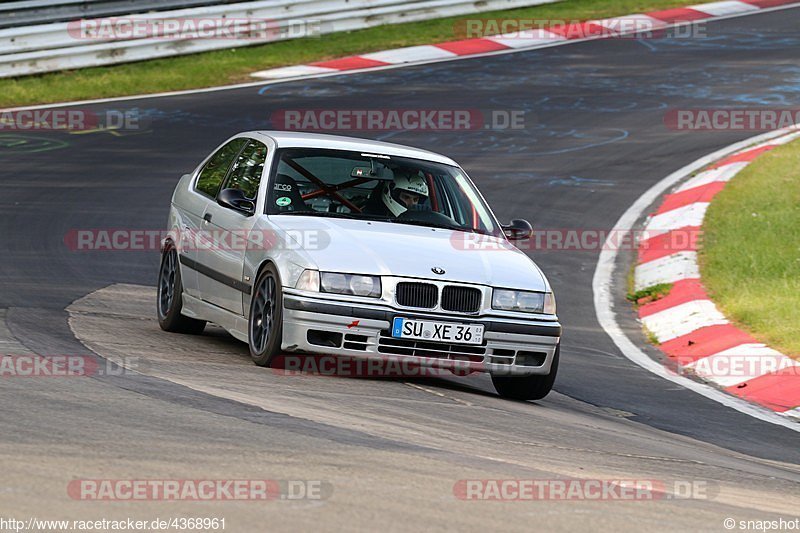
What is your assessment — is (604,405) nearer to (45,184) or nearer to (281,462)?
(281,462)

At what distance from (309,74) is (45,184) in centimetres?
756

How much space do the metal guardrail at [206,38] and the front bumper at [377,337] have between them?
14527mm

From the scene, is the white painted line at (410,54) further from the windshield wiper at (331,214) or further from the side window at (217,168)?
the windshield wiper at (331,214)

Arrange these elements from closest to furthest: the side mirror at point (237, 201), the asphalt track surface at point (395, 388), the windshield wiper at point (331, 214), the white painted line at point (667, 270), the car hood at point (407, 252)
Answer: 1. the asphalt track surface at point (395, 388)
2. the car hood at point (407, 252)
3. the windshield wiper at point (331, 214)
4. the side mirror at point (237, 201)
5. the white painted line at point (667, 270)

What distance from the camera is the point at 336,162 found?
29.7ft

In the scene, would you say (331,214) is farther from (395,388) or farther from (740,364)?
(740,364)

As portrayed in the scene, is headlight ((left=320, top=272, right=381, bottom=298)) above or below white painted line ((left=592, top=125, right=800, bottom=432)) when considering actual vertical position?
above

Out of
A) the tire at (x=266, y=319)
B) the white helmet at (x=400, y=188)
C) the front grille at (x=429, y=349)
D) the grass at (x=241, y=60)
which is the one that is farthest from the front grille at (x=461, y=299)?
the grass at (x=241, y=60)

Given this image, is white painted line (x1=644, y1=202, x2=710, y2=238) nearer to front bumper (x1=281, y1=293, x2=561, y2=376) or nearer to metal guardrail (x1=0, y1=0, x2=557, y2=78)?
front bumper (x1=281, y1=293, x2=561, y2=376)

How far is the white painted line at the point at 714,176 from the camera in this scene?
52.9ft

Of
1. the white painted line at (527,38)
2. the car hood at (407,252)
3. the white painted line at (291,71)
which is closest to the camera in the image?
the car hood at (407,252)

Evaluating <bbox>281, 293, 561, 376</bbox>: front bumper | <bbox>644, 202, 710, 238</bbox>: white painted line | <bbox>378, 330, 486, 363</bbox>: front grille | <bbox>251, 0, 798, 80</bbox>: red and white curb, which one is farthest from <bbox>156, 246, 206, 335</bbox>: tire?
<bbox>251, 0, 798, 80</bbox>: red and white curb

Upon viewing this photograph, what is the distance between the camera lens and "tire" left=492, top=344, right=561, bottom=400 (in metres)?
8.30

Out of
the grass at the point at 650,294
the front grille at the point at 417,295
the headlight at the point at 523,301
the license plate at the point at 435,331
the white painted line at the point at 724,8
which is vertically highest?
the white painted line at the point at 724,8
